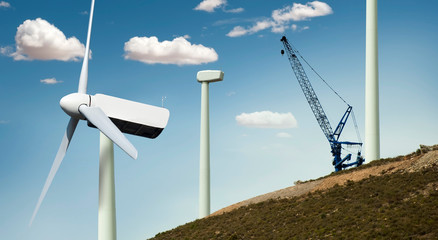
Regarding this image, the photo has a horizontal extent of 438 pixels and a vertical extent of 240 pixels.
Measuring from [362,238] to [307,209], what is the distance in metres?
10.4

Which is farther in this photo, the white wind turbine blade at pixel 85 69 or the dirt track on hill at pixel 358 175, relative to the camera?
the dirt track on hill at pixel 358 175

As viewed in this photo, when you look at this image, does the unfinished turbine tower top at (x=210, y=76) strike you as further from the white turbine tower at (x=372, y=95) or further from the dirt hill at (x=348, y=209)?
the white turbine tower at (x=372, y=95)

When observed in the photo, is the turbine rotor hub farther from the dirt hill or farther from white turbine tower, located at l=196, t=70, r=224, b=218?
white turbine tower, located at l=196, t=70, r=224, b=218

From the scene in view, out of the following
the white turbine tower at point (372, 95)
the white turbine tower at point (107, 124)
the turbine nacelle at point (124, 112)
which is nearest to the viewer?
the white turbine tower at point (107, 124)

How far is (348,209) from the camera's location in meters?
44.4

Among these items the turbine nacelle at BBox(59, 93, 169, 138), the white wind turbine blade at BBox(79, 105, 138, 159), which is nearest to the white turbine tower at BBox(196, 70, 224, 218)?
the turbine nacelle at BBox(59, 93, 169, 138)

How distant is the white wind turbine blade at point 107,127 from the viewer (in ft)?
119

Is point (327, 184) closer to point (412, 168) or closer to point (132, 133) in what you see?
point (412, 168)

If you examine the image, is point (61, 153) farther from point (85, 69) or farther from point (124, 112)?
point (85, 69)

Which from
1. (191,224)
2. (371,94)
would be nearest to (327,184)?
(371,94)

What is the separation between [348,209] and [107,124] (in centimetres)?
2095

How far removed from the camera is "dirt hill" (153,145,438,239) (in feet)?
128

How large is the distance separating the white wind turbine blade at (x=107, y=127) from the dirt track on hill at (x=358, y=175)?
24981mm

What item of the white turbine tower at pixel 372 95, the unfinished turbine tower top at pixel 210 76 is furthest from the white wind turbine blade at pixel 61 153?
the white turbine tower at pixel 372 95
